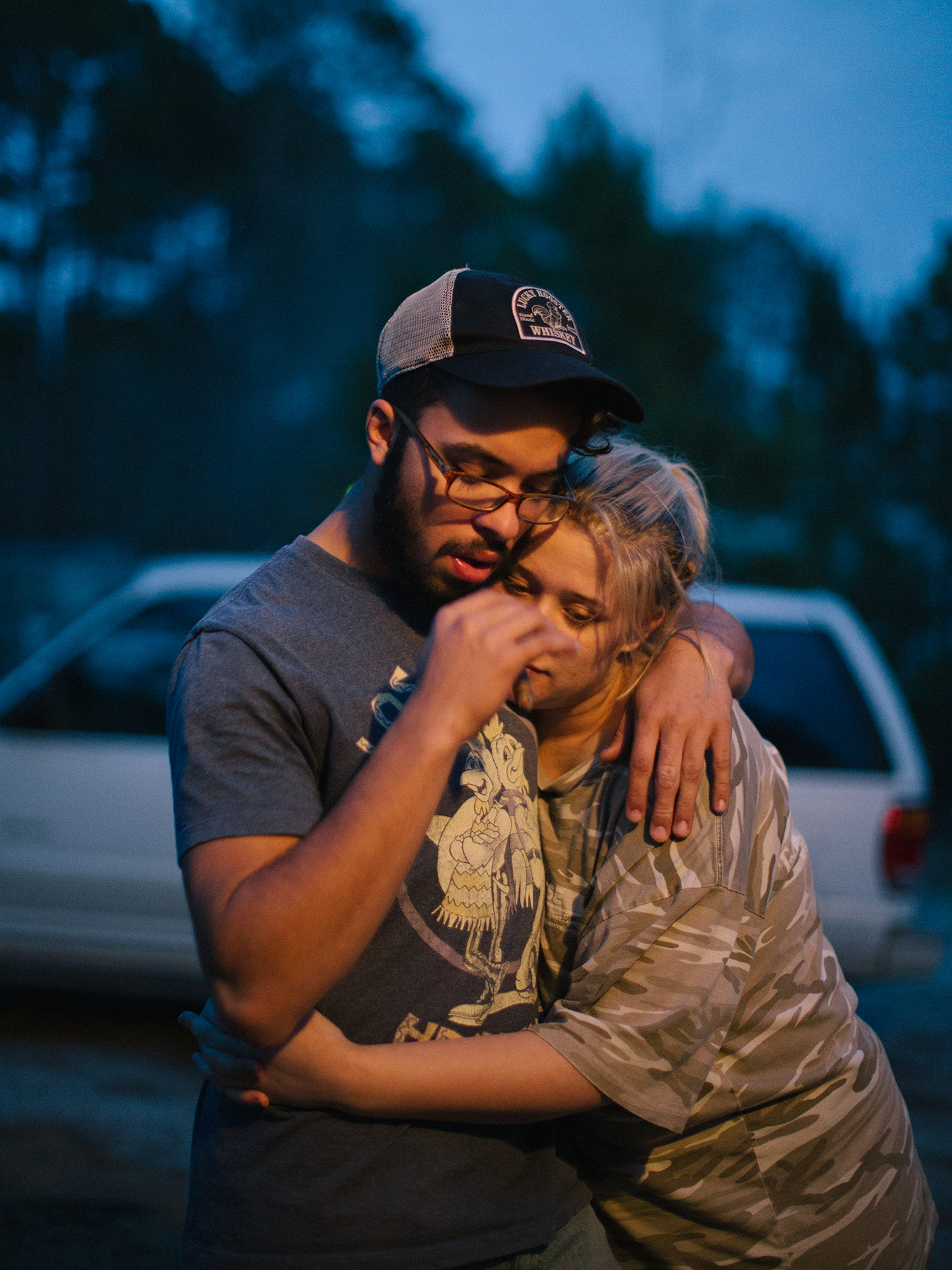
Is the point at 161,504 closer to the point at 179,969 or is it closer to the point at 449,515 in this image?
the point at 179,969

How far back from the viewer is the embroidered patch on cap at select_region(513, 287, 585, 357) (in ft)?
5.60

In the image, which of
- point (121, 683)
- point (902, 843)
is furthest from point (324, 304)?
point (902, 843)

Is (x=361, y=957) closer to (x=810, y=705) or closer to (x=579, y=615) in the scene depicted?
(x=579, y=615)

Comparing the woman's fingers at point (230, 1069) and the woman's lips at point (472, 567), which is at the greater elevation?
the woman's lips at point (472, 567)

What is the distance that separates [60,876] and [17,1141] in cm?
106

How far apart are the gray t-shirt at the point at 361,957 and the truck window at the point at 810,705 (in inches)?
120

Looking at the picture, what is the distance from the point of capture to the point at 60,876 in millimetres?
4539

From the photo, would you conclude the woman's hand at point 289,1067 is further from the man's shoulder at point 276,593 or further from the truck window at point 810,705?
the truck window at point 810,705

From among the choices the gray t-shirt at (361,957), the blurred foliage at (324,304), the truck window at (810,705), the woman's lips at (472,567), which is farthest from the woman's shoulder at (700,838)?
the blurred foliage at (324,304)

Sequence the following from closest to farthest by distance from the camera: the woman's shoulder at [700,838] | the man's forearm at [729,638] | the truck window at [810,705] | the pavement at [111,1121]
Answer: the woman's shoulder at [700,838], the man's forearm at [729,638], the pavement at [111,1121], the truck window at [810,705]

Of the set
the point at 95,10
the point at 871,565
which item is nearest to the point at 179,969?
the point at 871,565

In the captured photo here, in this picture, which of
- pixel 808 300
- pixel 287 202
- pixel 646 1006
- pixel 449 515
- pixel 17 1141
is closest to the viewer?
pixel 646 1006

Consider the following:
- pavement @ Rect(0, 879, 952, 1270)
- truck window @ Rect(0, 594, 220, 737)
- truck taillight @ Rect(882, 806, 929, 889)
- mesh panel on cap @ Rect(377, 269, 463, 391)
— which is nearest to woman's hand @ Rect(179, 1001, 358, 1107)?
mesh panel on cap @ Rect(377, 269, 463, 391)

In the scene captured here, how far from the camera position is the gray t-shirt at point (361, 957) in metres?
1.38
